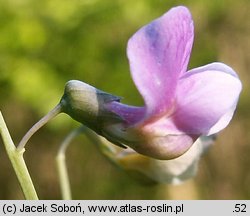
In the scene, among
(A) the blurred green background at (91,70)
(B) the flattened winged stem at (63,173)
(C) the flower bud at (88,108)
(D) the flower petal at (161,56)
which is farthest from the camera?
(A) the blurred green background at (91,70)

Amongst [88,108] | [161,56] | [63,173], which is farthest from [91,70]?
[161,56]

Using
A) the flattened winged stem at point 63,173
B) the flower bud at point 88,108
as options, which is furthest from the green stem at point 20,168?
the flattened winged stem at point 63,173

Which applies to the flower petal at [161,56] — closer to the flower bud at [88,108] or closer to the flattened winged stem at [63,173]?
the flower bud at [88,108]

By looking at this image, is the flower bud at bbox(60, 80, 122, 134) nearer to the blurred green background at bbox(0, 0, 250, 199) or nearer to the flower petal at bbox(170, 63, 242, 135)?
the flower petal at bbox(170, 63, 242, 135)

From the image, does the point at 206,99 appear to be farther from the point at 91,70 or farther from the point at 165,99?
the point at 91,70

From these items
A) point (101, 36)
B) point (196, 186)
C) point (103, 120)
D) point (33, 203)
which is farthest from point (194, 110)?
point (196, 186)

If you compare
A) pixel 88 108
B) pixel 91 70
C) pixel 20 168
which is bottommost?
pixel 20 168
